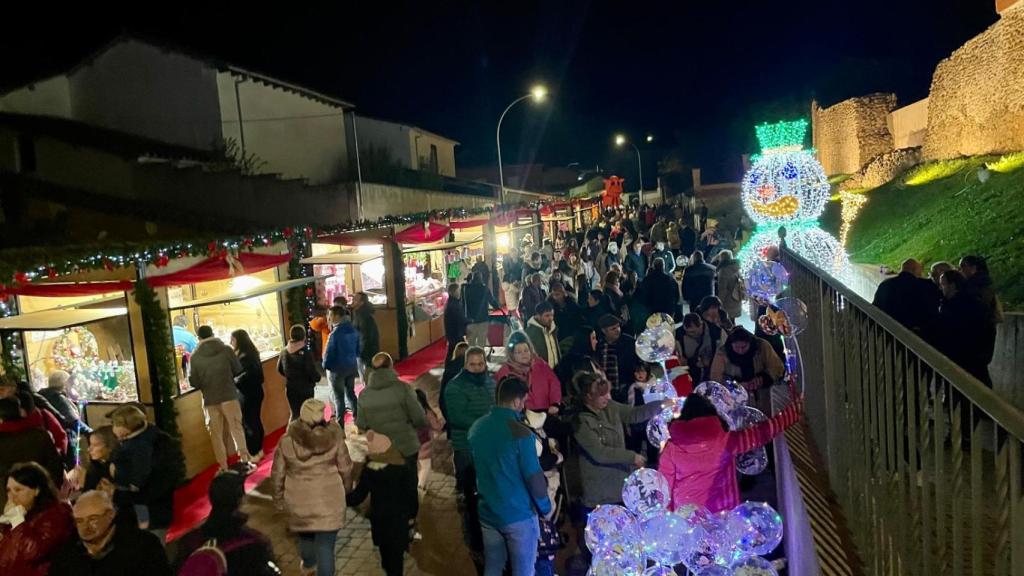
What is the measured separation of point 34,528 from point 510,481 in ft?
8.68

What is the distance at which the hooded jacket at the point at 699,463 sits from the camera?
4.27 meters

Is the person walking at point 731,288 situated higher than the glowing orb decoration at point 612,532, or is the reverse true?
the person walking at point 731,288

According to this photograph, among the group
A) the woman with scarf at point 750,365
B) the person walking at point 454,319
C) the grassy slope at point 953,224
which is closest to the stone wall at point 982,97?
the grassy slope at point 953,224

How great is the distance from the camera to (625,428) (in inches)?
222

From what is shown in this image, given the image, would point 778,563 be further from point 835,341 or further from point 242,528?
point 242,528

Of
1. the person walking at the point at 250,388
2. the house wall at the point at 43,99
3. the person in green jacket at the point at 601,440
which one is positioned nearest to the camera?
the person in green jacket at the point at 601,440

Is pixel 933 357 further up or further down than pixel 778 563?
further up

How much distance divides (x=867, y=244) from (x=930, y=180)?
4.04 metres

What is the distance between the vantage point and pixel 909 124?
112 ft

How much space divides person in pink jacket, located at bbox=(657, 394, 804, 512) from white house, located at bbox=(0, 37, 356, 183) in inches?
772

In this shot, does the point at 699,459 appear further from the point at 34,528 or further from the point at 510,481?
the point at 34,528

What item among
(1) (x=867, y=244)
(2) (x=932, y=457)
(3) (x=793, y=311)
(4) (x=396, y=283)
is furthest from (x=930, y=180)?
(2) (x=932, y=457)

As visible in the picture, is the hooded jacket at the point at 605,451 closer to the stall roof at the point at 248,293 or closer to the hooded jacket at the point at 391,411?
the hooded jacket at the point at 391,411

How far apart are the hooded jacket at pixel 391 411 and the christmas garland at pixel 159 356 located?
3449 millimetres
